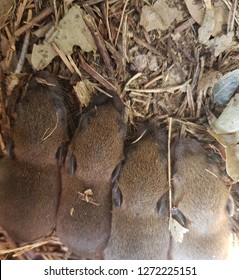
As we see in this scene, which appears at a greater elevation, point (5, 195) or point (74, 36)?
point (74, 36)

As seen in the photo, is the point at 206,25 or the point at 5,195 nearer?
the point at 206,25

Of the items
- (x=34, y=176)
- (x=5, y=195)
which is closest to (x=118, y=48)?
(x=34, y=176)

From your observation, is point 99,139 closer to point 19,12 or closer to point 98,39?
point 98,39

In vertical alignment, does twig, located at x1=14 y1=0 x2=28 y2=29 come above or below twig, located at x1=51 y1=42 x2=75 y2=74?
above

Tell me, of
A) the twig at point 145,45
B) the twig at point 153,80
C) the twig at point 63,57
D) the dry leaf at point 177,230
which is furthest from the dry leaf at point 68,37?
the dry leaf at point 177,230

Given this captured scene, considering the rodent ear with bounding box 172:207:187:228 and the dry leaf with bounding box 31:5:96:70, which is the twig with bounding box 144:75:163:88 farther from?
the rodent ear with bounding box 172:207:187:228

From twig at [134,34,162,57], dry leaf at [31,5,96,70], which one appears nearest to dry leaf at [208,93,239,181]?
twig at [134,34,162,57]

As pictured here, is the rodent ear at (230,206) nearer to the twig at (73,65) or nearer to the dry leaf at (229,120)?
the dry leaf at (229,120)
